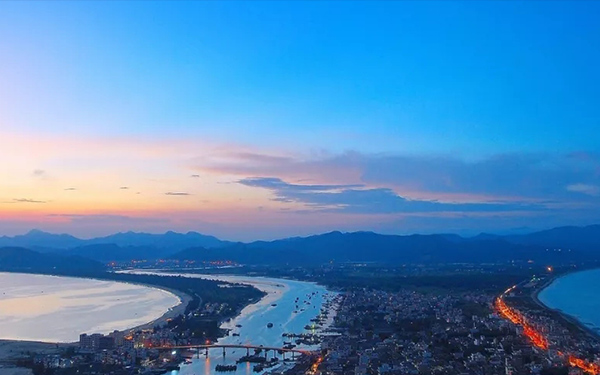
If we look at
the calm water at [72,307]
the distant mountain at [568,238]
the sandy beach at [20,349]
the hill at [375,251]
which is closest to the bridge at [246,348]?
the sandy beach at [20,349]

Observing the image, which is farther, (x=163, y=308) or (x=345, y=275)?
(x=345, y=275)

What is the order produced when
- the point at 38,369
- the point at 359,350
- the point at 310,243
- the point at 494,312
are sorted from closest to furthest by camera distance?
the point at 38,369 < the point at 359,350 < the point at 494,312 < the point at 310,243

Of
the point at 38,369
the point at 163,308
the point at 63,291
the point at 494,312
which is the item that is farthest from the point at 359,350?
the point at 63,291

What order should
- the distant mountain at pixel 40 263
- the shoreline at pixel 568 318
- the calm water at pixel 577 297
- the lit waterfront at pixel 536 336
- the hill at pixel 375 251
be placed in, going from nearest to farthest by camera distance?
the lit waterfront at pixel 536 336 < the shoreline at pixel 568 318 < the calm water at pixel 577 297 < the distant mountain at pixel 40 263 < the hill at pixel 375 251

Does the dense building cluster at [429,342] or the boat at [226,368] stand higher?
the dense building cluster at [429,342]

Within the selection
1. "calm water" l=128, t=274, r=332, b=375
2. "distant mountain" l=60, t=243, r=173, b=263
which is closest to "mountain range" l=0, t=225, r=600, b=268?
"distant mountain" l=60, t=243, r=173, b=263

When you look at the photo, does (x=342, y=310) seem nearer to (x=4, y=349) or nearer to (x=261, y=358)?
(x=261, y=358)

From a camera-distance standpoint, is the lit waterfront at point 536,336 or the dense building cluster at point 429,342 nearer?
the dense building cluster at point 429,342

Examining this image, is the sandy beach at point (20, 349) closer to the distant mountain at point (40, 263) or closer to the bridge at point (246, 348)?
the bridge at point (246, 348)
